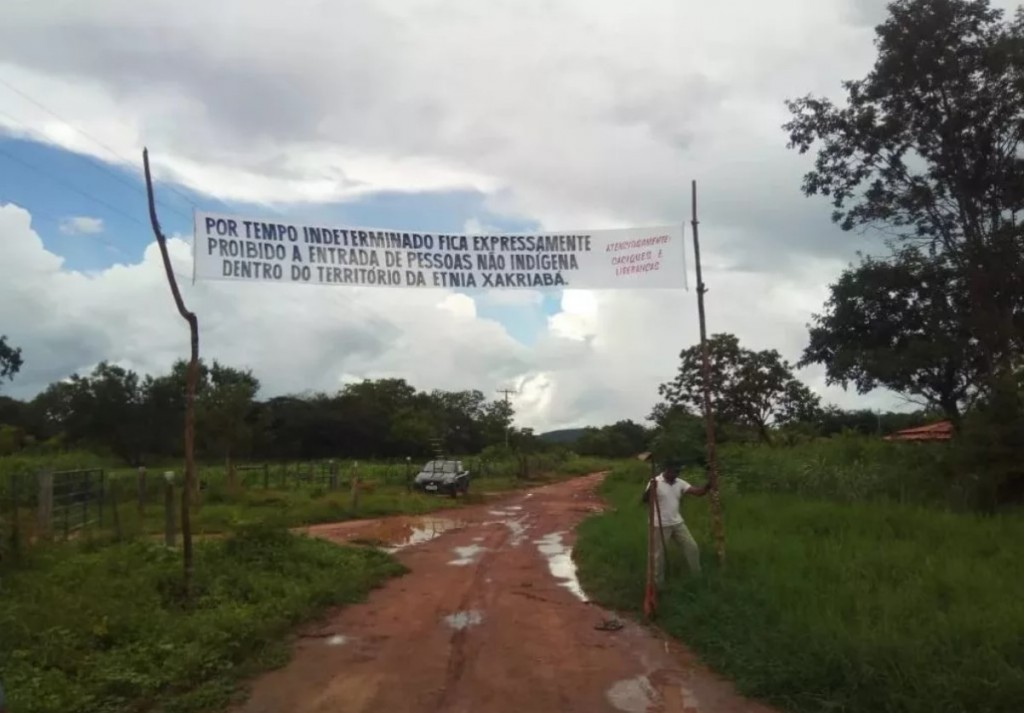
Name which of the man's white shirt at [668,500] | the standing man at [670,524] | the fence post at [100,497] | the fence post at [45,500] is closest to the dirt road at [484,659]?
the standing man at [670,524]

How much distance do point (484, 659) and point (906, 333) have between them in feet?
72.6

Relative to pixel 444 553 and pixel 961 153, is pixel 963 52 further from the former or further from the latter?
pixel 444 553

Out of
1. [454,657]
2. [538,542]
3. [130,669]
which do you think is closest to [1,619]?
[130,669]

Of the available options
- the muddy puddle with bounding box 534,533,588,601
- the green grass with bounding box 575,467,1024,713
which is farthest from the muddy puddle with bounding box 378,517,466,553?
the green grass with bounding box 575,467,1024,713

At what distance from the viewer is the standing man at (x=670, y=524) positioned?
39.4 ft

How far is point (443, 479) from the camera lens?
39062 mm

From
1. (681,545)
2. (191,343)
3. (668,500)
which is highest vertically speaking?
(191,343)

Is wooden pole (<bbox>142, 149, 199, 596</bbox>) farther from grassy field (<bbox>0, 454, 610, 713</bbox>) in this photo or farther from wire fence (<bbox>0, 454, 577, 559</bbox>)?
wire fence (<bbox>0, 454, 577, 559</bbox>)

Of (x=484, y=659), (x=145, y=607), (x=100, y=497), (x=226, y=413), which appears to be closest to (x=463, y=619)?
(x=484, y=659)

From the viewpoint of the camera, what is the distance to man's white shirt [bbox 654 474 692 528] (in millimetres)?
12125

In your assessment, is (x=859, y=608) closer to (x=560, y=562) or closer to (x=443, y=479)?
(x=560, y=562)

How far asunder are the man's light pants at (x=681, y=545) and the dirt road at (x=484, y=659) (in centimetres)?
108

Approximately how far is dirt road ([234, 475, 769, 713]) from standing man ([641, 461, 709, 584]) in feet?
3.90

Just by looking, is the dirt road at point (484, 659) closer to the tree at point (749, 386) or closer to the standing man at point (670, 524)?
the standing man at point (670, 524)
